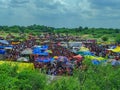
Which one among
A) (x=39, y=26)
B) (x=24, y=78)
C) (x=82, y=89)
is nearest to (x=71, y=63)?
(x=24, y=78)

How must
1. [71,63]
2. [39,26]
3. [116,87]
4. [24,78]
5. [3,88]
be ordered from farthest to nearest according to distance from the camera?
[39,26] → [71,63] → [24,78] → [116,87] → [3,88]

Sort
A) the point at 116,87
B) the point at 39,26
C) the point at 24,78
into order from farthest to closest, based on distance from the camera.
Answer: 1. the point at 39,26
2. the point at 24,78
3. the point at 116,87

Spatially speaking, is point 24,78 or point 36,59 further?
point 36,59

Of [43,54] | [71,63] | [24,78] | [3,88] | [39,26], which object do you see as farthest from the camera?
[39,26]

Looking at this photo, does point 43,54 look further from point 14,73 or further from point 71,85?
point 71,85

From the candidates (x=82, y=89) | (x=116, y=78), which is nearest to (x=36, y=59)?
(x=116, y=78)

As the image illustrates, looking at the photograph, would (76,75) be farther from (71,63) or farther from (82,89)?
(71,63)

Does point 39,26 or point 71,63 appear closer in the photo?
point 71,63

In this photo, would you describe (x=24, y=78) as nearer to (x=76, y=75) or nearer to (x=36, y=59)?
(x=76, y=75)

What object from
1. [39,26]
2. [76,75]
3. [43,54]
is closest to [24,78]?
[76,75]
